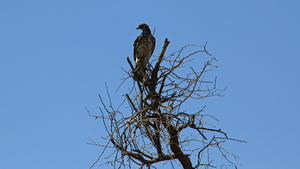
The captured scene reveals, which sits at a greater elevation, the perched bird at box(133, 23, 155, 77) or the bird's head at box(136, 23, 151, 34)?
Result: the bird's head at box(136, 23, 151, 34)

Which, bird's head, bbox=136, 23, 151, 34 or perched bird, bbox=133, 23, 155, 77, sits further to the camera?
bird's head, bbox=136, 23, 151, 34

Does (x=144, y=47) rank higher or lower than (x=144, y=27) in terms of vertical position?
lower

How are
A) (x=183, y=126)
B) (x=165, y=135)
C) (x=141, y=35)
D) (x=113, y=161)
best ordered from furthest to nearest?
(x=141, y=35), (x=183, y=126), (x=113, y=161), (x=165, y=135)

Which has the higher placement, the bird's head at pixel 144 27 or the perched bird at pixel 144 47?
the bird's head at pixel 144 27

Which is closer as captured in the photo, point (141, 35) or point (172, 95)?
point (172, 95)

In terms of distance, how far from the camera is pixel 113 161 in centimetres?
357

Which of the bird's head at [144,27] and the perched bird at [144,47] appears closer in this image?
the perched bird at [144,47]

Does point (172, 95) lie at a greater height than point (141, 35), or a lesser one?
lesser

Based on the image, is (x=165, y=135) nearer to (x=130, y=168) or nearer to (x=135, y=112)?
(x=130, y=168)

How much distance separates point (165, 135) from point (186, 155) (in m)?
1.11

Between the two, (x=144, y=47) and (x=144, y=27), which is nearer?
(x=144, y=47)

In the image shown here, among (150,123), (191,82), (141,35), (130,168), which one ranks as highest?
(141,35)

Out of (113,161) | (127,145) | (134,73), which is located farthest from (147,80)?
(113,161)

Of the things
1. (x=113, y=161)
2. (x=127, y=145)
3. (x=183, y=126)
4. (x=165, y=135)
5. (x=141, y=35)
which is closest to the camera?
(x=165, y=135)
